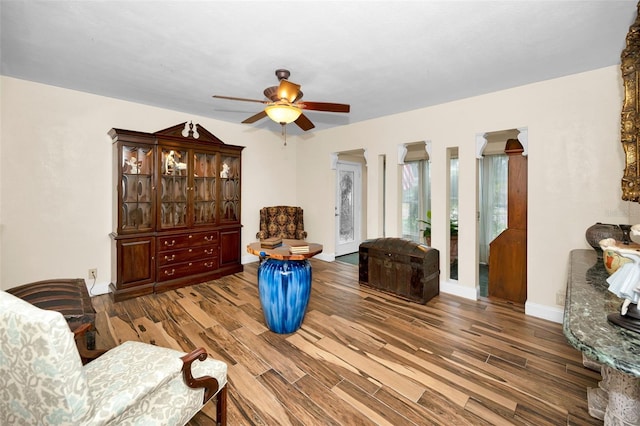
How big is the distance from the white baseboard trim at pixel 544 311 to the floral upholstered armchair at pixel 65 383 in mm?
3511

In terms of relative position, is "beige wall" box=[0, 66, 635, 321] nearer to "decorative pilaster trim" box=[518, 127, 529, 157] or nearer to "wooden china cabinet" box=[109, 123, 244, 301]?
"decorative pilaster trim" box=[518, 127, 529, 157]

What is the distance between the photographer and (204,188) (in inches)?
171

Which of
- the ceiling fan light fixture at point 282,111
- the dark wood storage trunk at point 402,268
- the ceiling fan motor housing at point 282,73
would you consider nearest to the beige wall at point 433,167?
the dark wood storage trunk at point 402,268

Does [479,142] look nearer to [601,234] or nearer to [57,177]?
[601,234]

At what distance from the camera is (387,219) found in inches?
177

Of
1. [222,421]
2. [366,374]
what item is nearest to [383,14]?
[366,374]

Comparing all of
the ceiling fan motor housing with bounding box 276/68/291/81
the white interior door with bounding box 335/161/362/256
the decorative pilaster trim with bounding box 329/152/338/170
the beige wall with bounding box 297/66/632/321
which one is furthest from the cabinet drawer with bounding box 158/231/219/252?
the beige wall with bounding box 297/66/632/321

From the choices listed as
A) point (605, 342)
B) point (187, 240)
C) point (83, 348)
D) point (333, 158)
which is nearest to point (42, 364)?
point (83, 348)

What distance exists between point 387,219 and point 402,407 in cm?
301

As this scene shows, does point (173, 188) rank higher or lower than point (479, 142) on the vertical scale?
lower

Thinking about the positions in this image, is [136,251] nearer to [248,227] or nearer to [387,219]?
[248,227]

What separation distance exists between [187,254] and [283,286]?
7.16ft

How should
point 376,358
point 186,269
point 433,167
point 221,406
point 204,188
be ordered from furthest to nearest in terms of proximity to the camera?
point 204,188
point 186,269
point 433,167
point 376,358
point 221,406

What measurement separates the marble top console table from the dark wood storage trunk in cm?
181
